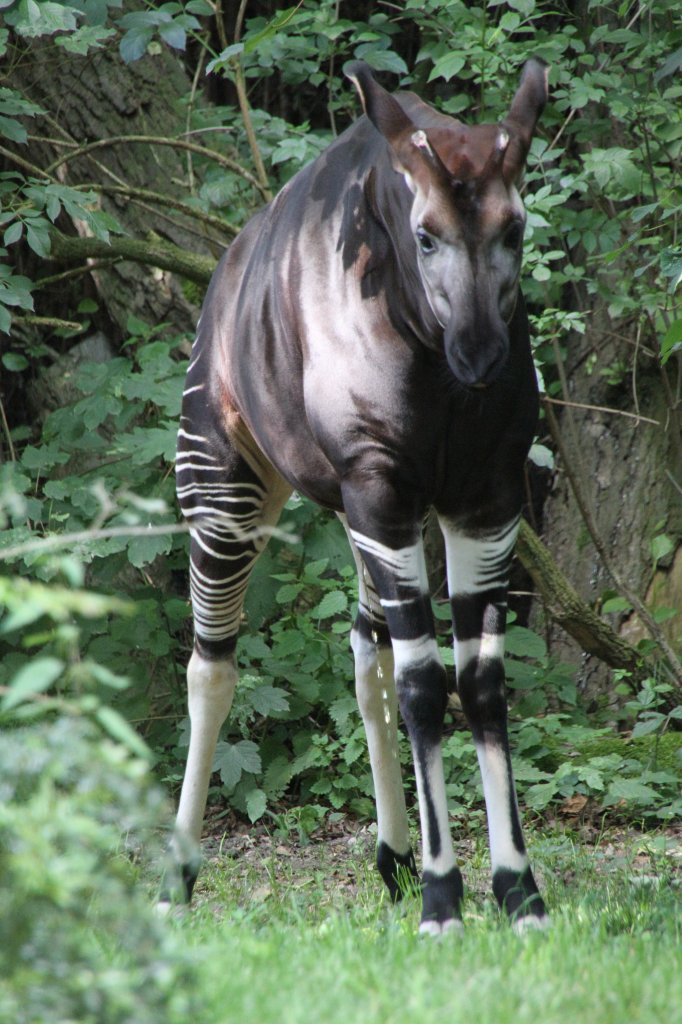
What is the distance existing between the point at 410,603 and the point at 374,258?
2.57 feet

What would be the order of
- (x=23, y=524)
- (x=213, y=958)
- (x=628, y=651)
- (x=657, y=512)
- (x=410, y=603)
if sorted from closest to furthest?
(x=213, y=958) < (x=410, y=603) < (x=23, y=524) < (x=628, y=651) < (x=657, y=512)

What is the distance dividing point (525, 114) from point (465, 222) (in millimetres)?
370

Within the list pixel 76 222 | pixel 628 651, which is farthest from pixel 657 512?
pixel 76 222

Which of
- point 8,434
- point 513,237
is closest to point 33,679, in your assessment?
point 513,237

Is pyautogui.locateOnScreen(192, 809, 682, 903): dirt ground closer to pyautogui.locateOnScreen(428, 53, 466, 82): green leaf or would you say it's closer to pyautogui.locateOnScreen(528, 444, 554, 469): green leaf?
pyautogui.locateOnScreen(528, 444, 554, 469): green leaf

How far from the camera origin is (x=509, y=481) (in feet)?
9.78

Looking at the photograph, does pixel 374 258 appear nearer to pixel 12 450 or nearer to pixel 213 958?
pixel 213 958

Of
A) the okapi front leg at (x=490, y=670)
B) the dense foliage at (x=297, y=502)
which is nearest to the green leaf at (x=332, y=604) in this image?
the dense foliage at (x=297, y=502)

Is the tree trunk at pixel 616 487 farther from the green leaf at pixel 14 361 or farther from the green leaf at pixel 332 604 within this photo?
the green leaf at pixel 14 361

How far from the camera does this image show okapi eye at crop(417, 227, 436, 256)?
2.66 meters

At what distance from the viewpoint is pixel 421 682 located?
292 cm

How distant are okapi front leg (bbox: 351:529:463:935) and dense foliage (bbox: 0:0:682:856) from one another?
179 cm

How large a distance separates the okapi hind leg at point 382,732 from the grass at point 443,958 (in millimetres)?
126

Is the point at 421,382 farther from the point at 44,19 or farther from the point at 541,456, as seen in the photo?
the point at 541,456
